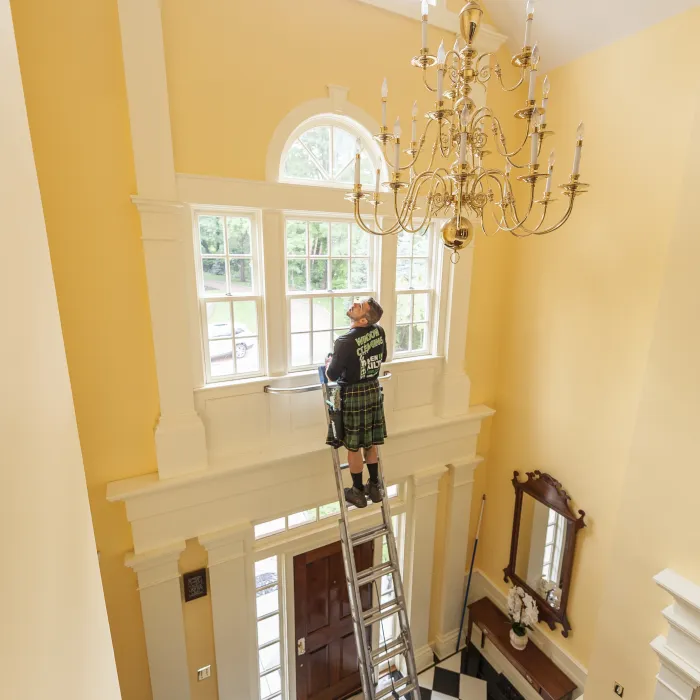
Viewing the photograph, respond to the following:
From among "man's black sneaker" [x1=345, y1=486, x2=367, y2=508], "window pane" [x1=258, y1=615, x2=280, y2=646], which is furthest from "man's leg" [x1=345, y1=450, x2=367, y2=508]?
"window pane" [x1=258, y1=615, x2=280, y2=646]

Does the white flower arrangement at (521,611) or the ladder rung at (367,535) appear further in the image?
the white flower arrangement at (521,611)

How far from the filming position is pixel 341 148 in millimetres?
3211

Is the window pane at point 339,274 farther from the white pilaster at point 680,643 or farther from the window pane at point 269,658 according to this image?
the window pane at point 269,658

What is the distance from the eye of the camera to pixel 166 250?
103 inches

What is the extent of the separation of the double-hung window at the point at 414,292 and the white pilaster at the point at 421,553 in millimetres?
1245

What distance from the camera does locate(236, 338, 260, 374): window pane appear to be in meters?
3.13

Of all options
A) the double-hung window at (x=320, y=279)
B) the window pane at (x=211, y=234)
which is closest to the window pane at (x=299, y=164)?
the double-hung window at (x=320, y=279)

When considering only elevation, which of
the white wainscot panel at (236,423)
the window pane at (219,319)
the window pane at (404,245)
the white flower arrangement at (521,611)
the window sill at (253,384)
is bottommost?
the white flower arrangement at (521,611)

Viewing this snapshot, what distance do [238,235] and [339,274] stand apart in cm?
85

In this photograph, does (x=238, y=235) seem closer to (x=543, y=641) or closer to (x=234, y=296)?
(x=234, y=296)

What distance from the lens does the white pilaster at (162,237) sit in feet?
7.72

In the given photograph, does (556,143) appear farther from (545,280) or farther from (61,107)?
(61,107)

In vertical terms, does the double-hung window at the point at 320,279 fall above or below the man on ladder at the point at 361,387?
above

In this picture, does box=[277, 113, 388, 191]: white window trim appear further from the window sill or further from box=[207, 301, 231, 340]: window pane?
the window sill
